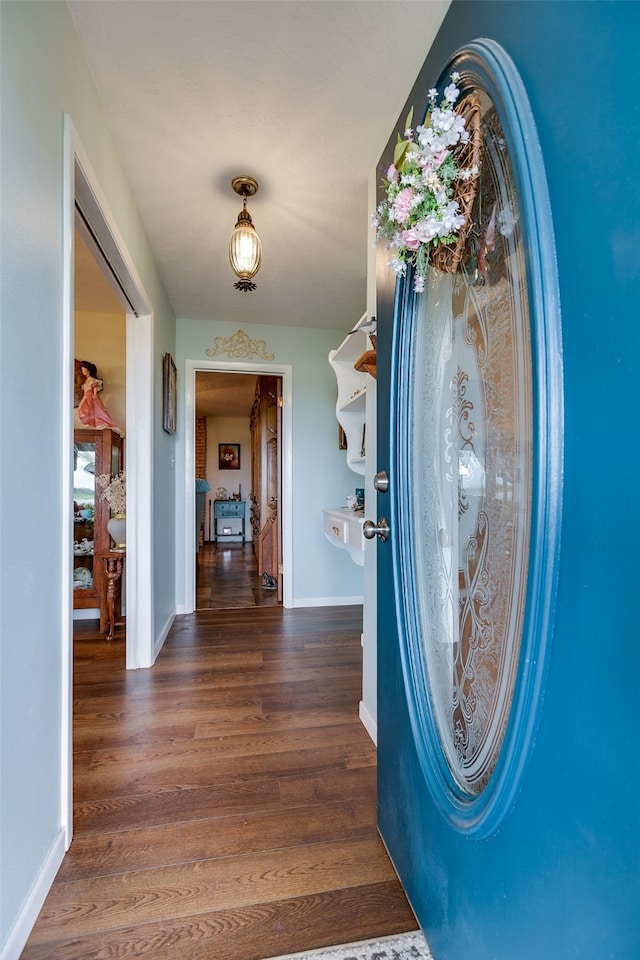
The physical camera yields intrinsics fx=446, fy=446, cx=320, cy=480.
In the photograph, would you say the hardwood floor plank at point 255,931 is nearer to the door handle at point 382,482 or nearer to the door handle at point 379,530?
the door handle at point 379,530

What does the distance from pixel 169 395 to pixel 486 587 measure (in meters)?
2.81

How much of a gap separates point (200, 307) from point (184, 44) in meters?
2.17

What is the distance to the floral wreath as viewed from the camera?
0.79 meters

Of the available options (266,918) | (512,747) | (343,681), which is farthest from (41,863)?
(343,681)

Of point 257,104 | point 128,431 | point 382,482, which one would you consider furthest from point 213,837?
point 257,104

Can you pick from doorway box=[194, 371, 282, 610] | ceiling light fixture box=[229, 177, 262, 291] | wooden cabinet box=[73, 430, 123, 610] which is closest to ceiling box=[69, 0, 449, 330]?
ceiling light fixture box=[229, 177, 262, 291]

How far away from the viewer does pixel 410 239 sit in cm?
88

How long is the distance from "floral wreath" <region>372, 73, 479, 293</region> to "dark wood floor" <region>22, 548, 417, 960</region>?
5.13 feet

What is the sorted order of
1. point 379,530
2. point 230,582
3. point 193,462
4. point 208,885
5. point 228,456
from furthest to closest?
point 228,456
point 230,582
point 193,462
point 379,530
point 208,885

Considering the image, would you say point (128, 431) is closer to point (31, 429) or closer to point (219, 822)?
point (31, 429)

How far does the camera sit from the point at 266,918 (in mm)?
1096

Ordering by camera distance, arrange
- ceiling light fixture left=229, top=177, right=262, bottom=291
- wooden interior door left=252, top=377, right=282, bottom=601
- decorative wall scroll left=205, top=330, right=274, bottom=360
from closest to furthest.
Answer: ceiling light fixture left=229, top=177, right=262, bottom=291
decorative wall scroll left=205, top=330, right=274, bottom=360
wooden interior door left=252, top=377, right=282, bottom=601

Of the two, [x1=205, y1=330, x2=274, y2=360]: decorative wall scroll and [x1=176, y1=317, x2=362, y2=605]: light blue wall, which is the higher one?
[x1=205, y1=330, x2=274, y2=360]: decorative wall scroll

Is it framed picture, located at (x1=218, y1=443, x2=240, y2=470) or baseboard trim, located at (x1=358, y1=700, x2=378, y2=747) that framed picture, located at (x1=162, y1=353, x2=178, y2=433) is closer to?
baseboard trim, located at (x1=358, y1=700, x2=378, y2=747)
